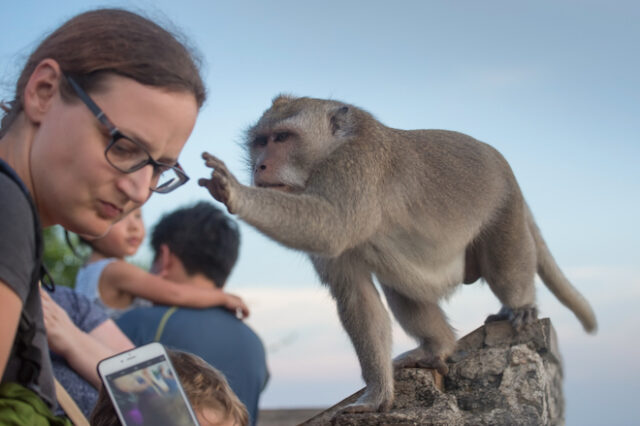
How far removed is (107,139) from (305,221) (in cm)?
185

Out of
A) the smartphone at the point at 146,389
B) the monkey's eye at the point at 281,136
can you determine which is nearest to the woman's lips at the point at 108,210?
the smartphone at the point at 146,389

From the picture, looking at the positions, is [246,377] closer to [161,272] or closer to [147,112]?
[161,272]

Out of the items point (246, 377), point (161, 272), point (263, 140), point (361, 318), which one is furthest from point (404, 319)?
point (161, 272)

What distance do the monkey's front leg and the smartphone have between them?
1684 mm

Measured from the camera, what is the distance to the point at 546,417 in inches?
138

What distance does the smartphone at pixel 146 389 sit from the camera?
2.22 metres

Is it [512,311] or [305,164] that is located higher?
[305,164]

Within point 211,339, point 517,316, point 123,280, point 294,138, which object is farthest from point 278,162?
point 123,280

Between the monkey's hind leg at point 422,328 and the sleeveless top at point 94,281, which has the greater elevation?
the monkey's hind leg at point 422,328

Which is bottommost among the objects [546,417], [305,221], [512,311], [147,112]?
[546,417]

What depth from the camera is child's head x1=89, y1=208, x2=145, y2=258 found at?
19.4ft

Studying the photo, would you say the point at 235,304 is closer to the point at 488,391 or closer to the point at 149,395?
the point at 488,391

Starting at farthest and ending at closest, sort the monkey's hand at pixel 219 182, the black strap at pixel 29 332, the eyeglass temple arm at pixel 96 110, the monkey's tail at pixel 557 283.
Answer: the monkey's tail at pixel 557 283 < the monkey's hand at pixel 219 182 < the eyeglass temple arm at pixel 96 110 < the black strap at pixel 29 332

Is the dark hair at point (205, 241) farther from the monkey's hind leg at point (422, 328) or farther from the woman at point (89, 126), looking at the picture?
the woman at point (89, 126)
